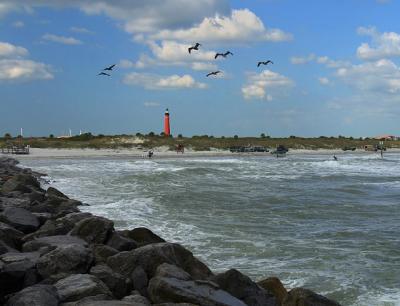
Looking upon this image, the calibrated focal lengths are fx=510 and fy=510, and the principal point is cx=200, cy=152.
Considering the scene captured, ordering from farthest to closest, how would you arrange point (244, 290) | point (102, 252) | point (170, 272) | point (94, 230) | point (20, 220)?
point (20, 220) < point (94, 230) < point (102, 252) < point (244, 290) < point (170, 272)

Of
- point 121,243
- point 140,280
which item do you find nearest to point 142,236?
point 121,243

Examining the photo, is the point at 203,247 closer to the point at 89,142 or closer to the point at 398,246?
the point at 398,246

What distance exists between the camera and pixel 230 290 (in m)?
6.76

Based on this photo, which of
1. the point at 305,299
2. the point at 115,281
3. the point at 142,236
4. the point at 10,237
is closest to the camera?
the point at 305,299

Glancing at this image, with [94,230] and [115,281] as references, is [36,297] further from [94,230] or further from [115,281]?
[94,230]

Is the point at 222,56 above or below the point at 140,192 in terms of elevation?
above

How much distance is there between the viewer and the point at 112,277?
6676mm

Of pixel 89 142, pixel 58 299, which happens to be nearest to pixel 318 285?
pixel 58 299

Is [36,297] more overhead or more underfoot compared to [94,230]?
more underfoot

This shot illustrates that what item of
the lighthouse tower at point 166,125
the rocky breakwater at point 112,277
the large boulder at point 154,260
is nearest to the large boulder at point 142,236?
the rocky breakwater at point 112,277

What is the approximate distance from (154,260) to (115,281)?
2.49 feet

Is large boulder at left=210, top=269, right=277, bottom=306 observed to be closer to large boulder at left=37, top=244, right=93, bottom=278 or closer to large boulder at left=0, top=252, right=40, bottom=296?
large boulder at left=37, top=244, right=93, bottom=278

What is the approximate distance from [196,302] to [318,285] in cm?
375

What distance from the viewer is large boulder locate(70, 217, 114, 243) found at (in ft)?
29.5
